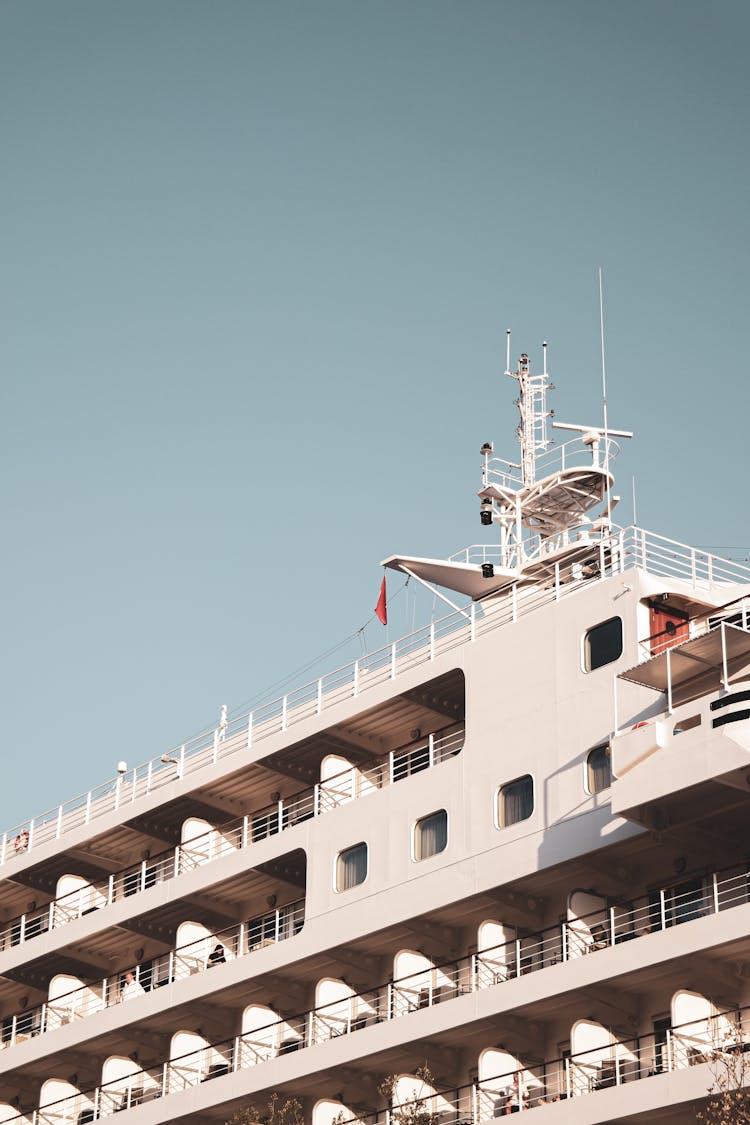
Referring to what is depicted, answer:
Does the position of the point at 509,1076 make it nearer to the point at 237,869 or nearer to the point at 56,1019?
the point at 237,869

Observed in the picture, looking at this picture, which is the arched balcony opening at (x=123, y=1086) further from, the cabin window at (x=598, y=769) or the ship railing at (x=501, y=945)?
the cabin window at (x=598, y=769)

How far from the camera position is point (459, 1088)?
38.2m

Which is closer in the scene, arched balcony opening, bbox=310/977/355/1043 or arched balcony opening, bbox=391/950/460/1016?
arched balcony opening, bbox=391/950/460/1016

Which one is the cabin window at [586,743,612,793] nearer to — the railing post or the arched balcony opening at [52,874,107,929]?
the railing post

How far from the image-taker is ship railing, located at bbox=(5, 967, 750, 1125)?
113 feet

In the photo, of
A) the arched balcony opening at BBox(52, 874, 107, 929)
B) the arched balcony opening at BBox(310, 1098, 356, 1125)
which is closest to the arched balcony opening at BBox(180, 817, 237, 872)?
the arched balcony opening at BBox(52, 874, 107, 929)

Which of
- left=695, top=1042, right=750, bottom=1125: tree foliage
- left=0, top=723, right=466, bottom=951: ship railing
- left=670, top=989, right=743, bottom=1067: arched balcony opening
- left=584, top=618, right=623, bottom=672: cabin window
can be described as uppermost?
left=0, top=723, right=466, bottom=951: ship railing

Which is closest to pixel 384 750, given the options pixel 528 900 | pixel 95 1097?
pixel 528 900

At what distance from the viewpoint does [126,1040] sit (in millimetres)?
48031

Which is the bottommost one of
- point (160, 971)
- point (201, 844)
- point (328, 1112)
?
point (328, 1112)

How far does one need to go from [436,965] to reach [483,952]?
8.19ft

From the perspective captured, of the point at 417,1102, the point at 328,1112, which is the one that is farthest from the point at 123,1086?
the point at 417,1102

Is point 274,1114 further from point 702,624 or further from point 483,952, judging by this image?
point 702,624

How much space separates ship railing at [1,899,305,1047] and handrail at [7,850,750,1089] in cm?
4
